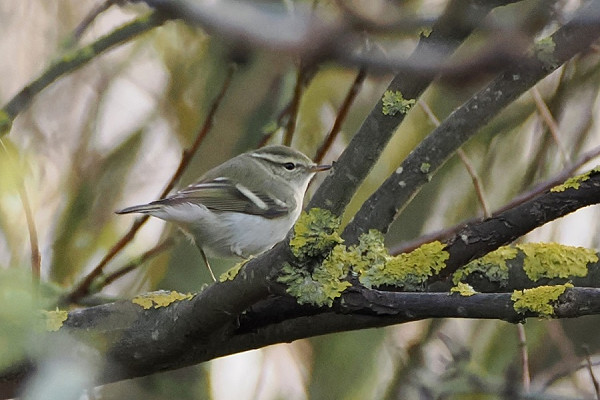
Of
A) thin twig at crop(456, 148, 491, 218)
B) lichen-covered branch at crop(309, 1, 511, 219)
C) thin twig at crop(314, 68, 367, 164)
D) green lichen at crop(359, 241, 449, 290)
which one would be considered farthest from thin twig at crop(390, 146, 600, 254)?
lichen-covered branch at crop(309, 1, 511, 219)

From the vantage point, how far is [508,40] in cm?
111

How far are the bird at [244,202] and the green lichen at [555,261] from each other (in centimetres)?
171

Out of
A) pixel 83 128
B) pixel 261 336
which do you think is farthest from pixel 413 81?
pixel 83 128

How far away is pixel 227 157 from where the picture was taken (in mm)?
4078

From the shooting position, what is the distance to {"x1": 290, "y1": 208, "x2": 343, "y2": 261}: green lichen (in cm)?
178

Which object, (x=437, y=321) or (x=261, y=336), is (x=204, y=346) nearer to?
(x=261, y=336)

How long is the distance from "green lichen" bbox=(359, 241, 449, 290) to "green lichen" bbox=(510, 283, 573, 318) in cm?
46

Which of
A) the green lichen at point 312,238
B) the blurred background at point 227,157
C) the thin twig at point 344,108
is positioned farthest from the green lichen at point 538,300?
the blurred background at point 227,157

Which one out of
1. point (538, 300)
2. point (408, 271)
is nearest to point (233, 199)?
point (408, 271)

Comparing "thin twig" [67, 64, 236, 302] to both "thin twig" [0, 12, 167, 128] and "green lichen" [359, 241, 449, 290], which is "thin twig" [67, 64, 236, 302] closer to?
"thin twig" [0, 12, 167, 128]

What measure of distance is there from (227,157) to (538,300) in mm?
2593

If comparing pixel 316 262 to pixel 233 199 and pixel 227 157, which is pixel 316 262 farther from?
pixel 233 199

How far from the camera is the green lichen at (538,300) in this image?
5.35 ft

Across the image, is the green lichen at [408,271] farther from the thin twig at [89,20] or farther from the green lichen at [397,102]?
the thin twig at [89,20]
